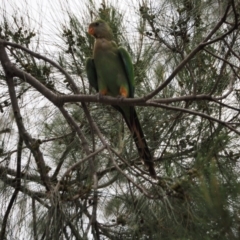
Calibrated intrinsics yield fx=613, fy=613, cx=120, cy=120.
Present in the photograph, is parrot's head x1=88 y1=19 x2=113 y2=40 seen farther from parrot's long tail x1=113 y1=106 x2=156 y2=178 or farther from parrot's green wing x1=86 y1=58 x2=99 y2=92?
parrot's long tail x1=113 y1=106 x2=156 y2=178

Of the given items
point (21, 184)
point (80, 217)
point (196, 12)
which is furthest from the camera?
point (196, 12)

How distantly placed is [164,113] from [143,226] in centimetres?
81

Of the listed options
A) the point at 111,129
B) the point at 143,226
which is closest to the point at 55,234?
the point at 143,226

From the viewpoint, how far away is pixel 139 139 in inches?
82.3

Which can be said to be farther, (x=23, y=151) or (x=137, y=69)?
(x=137, y=69)

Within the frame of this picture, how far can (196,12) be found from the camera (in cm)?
256

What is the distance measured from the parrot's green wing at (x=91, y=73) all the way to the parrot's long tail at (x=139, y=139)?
0.76 feet

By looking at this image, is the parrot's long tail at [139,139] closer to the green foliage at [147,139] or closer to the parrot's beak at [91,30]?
the green foliage at [147,139]

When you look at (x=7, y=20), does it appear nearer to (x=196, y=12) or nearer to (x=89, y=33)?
(x=89, y=33)

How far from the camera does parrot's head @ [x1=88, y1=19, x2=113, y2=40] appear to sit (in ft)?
8.36

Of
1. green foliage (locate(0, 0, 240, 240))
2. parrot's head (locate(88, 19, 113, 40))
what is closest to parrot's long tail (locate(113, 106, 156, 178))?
green foliage (locate(0, 0, 240, 240))

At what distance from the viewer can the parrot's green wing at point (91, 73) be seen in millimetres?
2568

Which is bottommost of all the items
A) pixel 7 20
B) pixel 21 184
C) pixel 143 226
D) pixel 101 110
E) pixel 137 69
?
pixel 143 226

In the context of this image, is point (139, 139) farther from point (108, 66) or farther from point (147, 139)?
point (108, 66)
